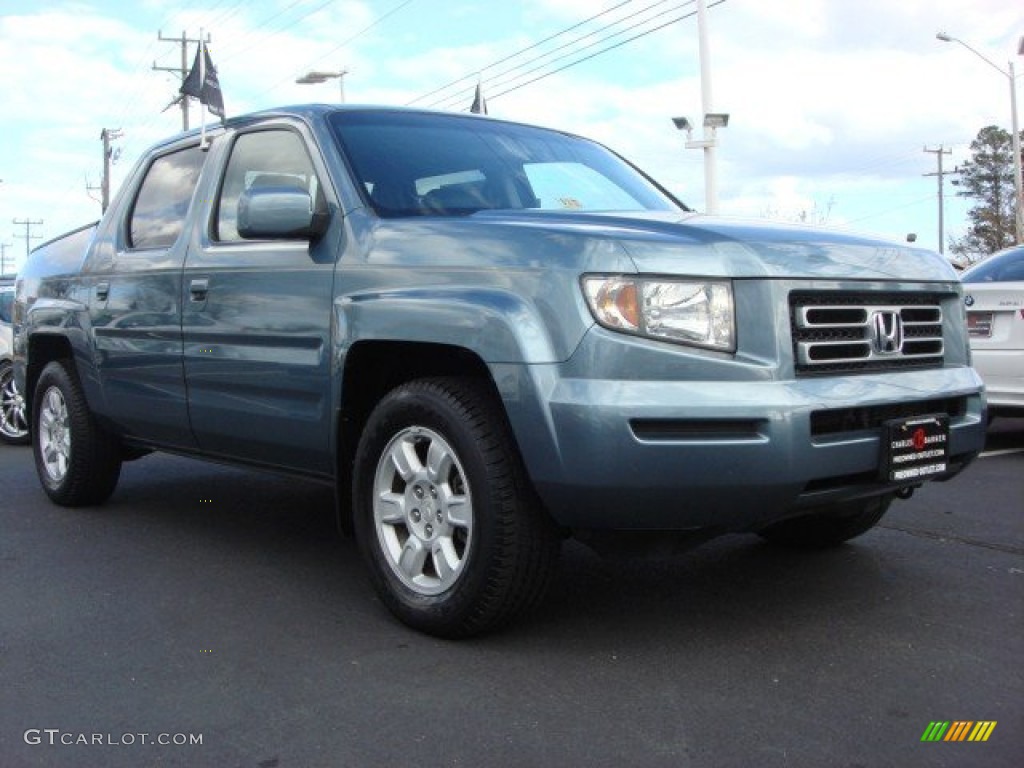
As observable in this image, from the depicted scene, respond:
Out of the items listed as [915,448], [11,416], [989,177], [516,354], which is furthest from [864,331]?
[989,177]

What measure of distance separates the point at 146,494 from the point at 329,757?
13.6 ft

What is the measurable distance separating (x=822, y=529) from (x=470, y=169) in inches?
81.6

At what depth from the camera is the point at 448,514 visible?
361 centimetres

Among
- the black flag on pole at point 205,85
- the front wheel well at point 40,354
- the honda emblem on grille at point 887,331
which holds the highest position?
the black flag on pole at point 205,85

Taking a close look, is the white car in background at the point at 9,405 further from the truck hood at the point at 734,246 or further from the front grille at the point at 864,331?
the front grille at the point at 864,331

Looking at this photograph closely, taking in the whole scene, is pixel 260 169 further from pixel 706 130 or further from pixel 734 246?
pixel 706 130

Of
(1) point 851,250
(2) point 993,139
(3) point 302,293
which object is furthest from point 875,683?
(2) point 993,139

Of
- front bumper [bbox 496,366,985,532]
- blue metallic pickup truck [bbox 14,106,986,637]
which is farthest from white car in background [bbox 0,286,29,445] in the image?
front bumper [bbox 496,366,985,532]

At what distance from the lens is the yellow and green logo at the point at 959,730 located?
9.32ft

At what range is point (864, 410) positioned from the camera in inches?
134

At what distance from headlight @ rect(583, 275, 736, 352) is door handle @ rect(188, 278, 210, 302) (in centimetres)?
203

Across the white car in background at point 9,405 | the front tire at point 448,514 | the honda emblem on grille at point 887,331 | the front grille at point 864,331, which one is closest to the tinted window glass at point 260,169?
the front tire at point 448,514

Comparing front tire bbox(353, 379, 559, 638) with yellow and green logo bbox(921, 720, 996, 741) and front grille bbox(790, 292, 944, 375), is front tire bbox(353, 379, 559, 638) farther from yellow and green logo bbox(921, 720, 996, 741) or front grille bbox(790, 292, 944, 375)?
yellow and green logo bbox(921, 720, 996, 741)

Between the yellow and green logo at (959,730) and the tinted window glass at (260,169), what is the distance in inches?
111
